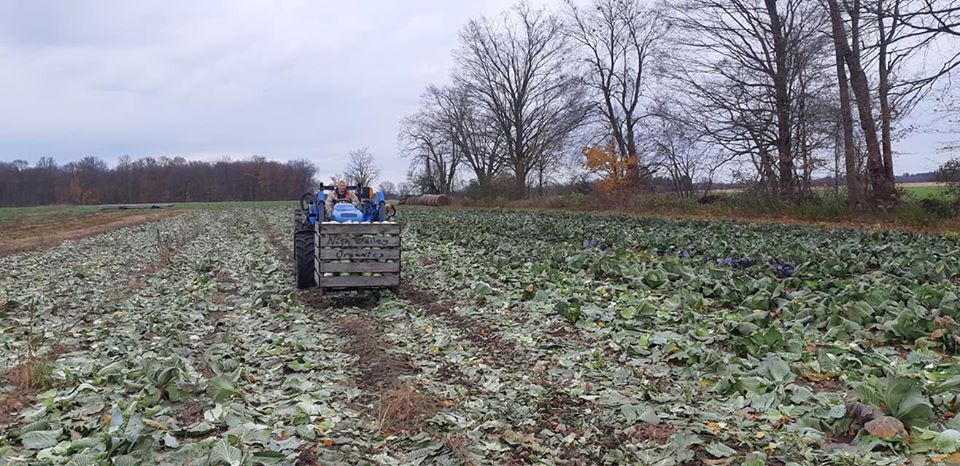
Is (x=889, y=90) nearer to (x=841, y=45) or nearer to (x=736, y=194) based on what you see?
(x=841, y=45)

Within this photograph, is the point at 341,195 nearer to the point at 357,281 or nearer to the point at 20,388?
the point at 357,281

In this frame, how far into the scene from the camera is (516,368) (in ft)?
19.5

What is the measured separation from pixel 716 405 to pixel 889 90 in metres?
17.6

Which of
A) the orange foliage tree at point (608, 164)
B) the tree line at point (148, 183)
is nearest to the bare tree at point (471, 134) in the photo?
the orange foliage tree at point (608, 164)

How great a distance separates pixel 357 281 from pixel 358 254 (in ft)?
1.39

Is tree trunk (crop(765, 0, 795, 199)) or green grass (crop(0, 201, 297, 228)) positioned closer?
tree trunk (crop(765, 0, 795, 199))

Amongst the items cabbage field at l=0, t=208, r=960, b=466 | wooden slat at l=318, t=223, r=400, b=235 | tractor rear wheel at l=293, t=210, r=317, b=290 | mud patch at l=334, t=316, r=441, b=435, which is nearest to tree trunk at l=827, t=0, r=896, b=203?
cabbage field at l=0, t=208, r=960, b=466

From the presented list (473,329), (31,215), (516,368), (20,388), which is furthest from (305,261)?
(31,215)

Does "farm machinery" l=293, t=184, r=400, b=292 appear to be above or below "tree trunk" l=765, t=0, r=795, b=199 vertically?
below

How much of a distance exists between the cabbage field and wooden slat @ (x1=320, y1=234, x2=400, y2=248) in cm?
90

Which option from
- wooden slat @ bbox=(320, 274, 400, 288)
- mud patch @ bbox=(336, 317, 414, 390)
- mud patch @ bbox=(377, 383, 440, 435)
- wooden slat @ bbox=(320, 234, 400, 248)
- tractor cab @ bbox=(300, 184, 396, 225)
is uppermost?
tractor cab @ bbox=(300, 184, 396, 225)

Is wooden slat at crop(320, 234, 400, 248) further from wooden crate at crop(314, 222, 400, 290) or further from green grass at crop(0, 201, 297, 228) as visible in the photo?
green grass at crop(0, 201, 297, 228)

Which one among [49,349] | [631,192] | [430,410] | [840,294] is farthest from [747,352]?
[631,192]

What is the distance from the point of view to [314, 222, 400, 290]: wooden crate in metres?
9.40
